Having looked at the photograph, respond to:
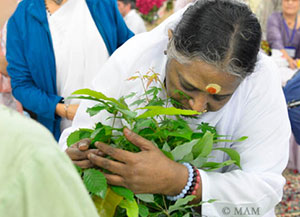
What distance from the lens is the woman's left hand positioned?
1.18 meters

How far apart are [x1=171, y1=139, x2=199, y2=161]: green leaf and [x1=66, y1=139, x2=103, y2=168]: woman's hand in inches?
9.5

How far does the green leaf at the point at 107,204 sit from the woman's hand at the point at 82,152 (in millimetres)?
109

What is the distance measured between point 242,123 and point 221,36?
0.41 m

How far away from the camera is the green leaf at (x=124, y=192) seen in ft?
3.86

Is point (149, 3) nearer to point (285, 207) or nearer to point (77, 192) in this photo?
point (285, 207)

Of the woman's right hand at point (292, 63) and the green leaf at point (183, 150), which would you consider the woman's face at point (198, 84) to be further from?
the woman's right hand at point (292, 63)

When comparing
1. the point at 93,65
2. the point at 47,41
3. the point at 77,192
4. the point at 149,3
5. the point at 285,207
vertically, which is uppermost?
the point at 77,192

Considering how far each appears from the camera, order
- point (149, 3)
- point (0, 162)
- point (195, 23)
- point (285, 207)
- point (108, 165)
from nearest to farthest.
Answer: point (0, 162) < point (108, 165) < point (195, 23) < point (285, 207) < point (149, 3)

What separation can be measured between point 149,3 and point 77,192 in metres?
5.93

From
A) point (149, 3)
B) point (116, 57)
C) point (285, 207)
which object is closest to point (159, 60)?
point (116, 57)

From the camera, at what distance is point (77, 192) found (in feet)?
1.89

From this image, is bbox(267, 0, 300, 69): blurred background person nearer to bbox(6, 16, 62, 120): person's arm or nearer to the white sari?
the white sari

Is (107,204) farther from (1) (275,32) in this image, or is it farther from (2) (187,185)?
(1) (275,32)

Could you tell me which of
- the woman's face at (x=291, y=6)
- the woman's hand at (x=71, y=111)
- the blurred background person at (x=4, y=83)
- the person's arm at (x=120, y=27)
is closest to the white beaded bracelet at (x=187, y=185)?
the woman's hand at (x=71, y=111)
